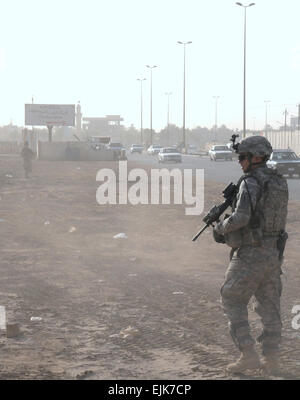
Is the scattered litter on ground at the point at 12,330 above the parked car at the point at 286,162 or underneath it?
underneath

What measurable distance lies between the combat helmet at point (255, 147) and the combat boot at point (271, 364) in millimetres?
1409

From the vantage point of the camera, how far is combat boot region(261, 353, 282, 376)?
520 cm

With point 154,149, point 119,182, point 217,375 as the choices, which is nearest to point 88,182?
point 119,182

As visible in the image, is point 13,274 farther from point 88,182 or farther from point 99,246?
point 88,182

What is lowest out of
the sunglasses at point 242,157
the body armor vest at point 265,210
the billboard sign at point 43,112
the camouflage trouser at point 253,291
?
the camouflage trouser at point 253,291

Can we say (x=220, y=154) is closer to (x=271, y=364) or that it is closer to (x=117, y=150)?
(x=117, y=150)

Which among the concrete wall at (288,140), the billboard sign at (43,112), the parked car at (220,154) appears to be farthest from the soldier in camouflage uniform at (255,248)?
the billboard sign at (43,112)

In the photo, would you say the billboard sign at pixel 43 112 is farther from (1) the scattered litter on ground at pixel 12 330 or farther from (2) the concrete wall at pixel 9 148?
(1) the scattered litter on ground at pixel 12 330

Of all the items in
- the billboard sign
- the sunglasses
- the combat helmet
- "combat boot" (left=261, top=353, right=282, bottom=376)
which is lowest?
"combat boot" (left=261, top=353, right=282, bottom=376)

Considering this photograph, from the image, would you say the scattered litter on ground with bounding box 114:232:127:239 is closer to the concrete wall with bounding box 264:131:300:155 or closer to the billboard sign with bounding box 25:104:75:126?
the concrete wall with bounding box 264:131:300:155

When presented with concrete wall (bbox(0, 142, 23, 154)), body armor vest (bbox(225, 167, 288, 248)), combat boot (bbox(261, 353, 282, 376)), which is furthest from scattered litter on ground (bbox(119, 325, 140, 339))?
concrete wall (bbox(0, 142, 23, 154))

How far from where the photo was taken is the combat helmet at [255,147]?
5109mm

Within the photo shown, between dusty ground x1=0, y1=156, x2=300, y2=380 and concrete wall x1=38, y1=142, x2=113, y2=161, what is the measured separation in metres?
41.8

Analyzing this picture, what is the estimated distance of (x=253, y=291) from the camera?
518cm
